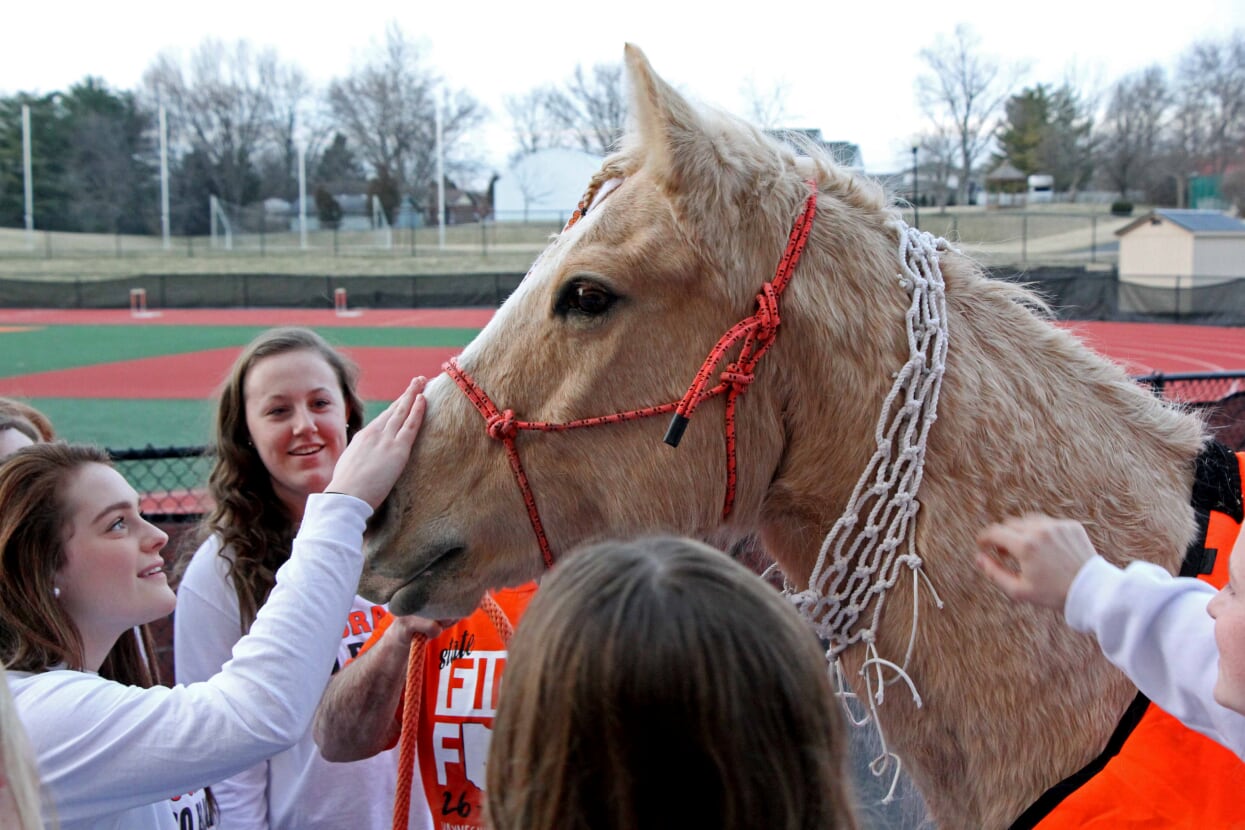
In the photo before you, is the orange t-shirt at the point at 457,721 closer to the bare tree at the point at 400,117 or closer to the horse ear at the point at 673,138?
the horse ear at the point at 673,138

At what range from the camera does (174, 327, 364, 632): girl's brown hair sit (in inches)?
110

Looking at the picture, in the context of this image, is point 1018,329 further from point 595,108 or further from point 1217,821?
point 595,108

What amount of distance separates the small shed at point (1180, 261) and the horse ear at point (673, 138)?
96.1 ft

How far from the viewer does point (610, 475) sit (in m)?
1.83

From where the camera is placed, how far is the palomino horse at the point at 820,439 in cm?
166

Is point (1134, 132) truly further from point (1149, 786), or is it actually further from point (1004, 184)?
point (1149, 786)

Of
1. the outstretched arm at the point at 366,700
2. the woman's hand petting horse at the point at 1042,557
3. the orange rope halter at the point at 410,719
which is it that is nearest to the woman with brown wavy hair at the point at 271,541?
the outstretched arm at the point at 366,700

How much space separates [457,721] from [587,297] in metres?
1.26

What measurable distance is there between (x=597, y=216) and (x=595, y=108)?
6559 cm

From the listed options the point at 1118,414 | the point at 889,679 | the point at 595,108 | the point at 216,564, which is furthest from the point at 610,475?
the point at 595,108

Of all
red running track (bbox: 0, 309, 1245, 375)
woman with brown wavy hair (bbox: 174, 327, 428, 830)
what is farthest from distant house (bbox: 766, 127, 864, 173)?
red running track (bbox: 0, 309, 1245, 375)

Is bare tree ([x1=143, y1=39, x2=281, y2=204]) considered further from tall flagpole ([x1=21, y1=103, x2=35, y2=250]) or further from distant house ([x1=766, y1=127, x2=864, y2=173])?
distant house ([x1=766, y1=127, x2=864, y2=173])

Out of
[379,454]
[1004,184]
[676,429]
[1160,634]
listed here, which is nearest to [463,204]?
[1004,184]

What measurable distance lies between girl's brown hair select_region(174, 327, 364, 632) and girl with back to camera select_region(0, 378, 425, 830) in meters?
0.62
